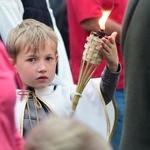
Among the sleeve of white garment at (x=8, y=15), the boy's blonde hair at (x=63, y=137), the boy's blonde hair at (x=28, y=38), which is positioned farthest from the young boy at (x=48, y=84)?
the boy's blonde hair at (x=63, y=137)

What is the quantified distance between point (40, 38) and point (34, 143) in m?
1.56

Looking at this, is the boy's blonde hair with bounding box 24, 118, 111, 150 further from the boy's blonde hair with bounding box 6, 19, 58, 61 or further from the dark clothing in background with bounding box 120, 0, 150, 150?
the boy's blonde hair with bounding box 6, 19, 58, 61

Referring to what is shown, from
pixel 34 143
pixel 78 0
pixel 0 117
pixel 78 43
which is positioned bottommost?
pixel 78 43

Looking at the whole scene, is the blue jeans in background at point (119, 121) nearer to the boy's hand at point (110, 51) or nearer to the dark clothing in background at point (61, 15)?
the boy's hand at point (110, 51)

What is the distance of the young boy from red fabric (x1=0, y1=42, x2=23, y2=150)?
2.70 ft

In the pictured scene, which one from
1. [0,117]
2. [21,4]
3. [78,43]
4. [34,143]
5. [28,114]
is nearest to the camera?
[34,143]

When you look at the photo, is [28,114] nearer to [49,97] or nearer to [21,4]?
[49,97]

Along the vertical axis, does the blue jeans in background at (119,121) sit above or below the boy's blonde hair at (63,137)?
below

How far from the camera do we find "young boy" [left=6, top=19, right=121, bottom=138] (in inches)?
132

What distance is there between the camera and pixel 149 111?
2.43 m

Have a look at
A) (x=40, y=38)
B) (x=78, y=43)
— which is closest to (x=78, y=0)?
(x=78, y=43)

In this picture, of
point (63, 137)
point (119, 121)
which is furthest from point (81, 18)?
point (63, 137)

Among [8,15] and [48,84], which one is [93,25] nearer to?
[8,15]

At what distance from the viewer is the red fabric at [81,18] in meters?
4.18
